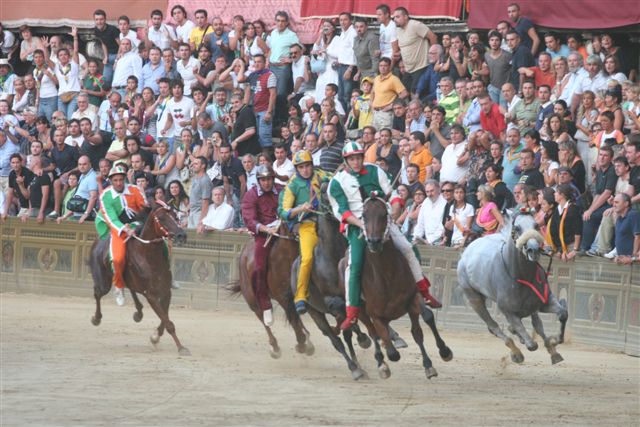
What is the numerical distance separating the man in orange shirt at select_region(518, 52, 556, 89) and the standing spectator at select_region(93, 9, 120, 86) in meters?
9.97

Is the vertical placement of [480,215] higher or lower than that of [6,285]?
higher

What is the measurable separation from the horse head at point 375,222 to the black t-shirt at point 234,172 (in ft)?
30.6

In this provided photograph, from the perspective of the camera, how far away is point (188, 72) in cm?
2522

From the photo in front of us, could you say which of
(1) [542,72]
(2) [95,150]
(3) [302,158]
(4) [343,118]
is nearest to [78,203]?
(2) [95,150]

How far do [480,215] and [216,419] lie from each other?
731 centimetres

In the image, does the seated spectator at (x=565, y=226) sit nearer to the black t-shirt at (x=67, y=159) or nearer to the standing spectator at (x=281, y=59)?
the standing spectator at (x=281, y=59)

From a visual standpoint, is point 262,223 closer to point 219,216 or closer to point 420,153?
point 420,153

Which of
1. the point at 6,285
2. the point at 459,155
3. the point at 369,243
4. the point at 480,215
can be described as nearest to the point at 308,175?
the point at 369,243

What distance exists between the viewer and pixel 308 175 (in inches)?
617

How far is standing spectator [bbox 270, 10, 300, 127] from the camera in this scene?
2416cm

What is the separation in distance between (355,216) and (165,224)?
357cm

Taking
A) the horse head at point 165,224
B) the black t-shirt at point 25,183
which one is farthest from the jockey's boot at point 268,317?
the black t-shirt at point 25,183

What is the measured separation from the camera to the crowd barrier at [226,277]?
56.6 feet

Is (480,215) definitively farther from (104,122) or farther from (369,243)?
(104,122)
